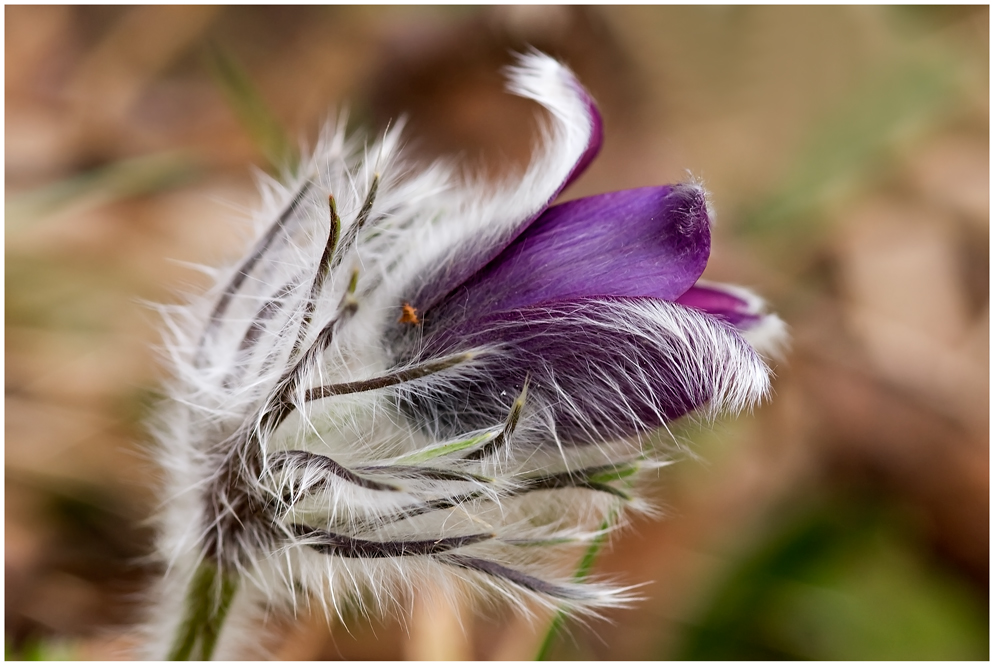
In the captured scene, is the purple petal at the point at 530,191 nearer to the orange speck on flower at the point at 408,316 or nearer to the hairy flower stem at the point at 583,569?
the orange speck on flower at the point at 408,316

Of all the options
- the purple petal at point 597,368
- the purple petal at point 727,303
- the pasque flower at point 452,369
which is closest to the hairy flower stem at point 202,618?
the pasque flower at point 452,369

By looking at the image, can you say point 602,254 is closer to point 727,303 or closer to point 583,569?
point 727,303

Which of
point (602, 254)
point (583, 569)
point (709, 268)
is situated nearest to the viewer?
point (602, 254)

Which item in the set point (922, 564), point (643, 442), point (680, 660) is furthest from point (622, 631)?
point (643, 442)

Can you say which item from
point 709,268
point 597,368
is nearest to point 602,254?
point 597,368

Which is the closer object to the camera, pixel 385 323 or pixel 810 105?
pixel 385 323

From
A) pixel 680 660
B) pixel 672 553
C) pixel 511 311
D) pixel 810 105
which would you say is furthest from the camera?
pixel 810 105

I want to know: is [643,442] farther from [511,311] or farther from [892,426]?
[892,426]
